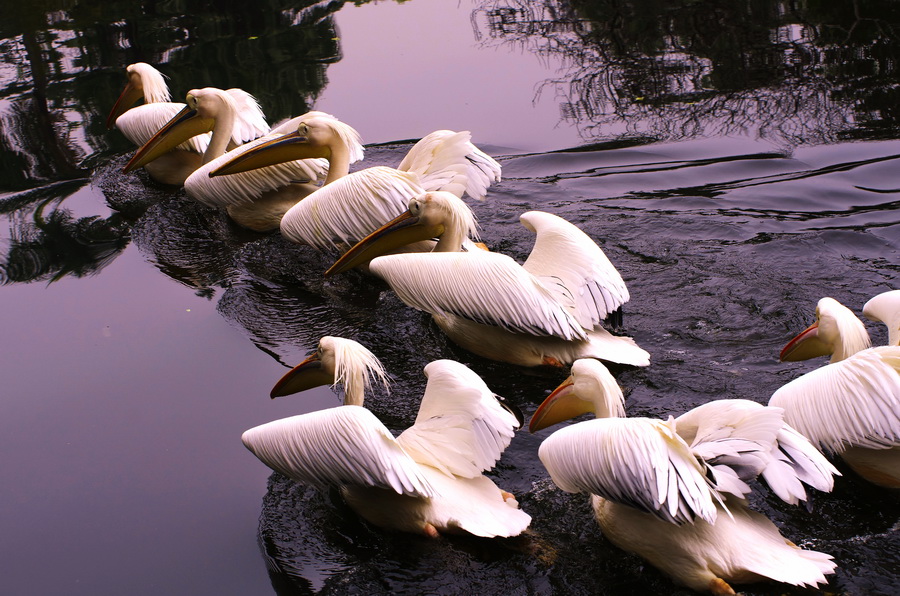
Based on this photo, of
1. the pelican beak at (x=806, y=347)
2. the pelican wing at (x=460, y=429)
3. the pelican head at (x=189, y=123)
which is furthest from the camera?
the pelican head at (x=189, y=123)

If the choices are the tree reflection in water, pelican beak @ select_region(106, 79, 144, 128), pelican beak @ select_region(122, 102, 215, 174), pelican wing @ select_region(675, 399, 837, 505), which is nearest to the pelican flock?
pelican wing @ select_region(675, 399, 837, 505)

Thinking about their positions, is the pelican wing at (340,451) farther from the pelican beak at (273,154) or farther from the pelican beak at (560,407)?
the pelican beak at (273,154)

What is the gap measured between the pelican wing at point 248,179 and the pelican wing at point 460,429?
266cm

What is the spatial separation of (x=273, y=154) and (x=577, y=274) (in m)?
2.11

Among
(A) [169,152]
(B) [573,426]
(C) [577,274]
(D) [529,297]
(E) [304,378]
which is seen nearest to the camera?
(B) [573,426]

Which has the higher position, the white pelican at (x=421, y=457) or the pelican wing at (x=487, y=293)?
the pelican wing at (x=487, y=293)

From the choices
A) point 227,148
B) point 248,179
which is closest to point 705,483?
point 248,179

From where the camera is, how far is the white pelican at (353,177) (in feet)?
15.4

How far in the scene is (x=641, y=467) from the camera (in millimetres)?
2523

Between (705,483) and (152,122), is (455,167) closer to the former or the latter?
(152,122)

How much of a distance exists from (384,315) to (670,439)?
85.2 inches

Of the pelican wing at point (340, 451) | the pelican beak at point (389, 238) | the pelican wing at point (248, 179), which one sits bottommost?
the pelican wing at point (340, 451)

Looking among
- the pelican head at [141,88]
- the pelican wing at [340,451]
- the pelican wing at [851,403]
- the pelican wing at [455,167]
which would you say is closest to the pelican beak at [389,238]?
the pelican wing at [455,167]

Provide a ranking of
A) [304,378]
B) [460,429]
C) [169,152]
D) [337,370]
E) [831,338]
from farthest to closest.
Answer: [169,152] < [304,378] < [831,338] < [337,370] < [460,429]
